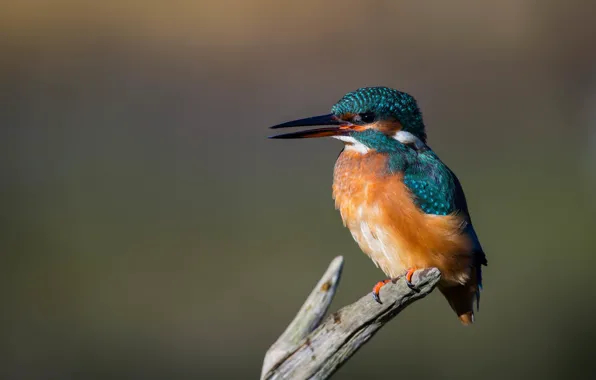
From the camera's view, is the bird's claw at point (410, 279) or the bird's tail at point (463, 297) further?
the bird's tail at point (463, 297)

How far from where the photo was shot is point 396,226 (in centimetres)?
253

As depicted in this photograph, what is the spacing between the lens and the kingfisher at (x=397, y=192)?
253 cm

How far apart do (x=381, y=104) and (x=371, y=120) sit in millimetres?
53

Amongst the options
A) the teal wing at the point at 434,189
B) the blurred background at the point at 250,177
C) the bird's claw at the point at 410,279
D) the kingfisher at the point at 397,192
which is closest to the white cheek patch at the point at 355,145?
the kingfisher at the point at 397,192

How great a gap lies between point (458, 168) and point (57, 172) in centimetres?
296

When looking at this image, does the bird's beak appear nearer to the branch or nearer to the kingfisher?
the kingfisher

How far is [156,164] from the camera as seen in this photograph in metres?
7.09

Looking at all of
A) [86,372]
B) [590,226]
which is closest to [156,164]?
[86,372]

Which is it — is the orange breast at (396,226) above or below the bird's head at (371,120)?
below

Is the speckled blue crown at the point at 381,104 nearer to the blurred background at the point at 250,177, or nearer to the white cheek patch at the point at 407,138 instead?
the white cheek patch at the point at 407,138

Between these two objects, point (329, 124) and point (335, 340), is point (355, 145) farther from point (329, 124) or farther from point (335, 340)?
point (335, 340)

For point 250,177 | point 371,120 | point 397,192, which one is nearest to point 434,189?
point 397,192

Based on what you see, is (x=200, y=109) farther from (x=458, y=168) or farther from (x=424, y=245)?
(x=424, y=245)

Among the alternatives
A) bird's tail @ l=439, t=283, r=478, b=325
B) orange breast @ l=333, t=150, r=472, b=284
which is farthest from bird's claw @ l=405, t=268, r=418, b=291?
bird's tail @ l=439, t=283, r=478, b=325
